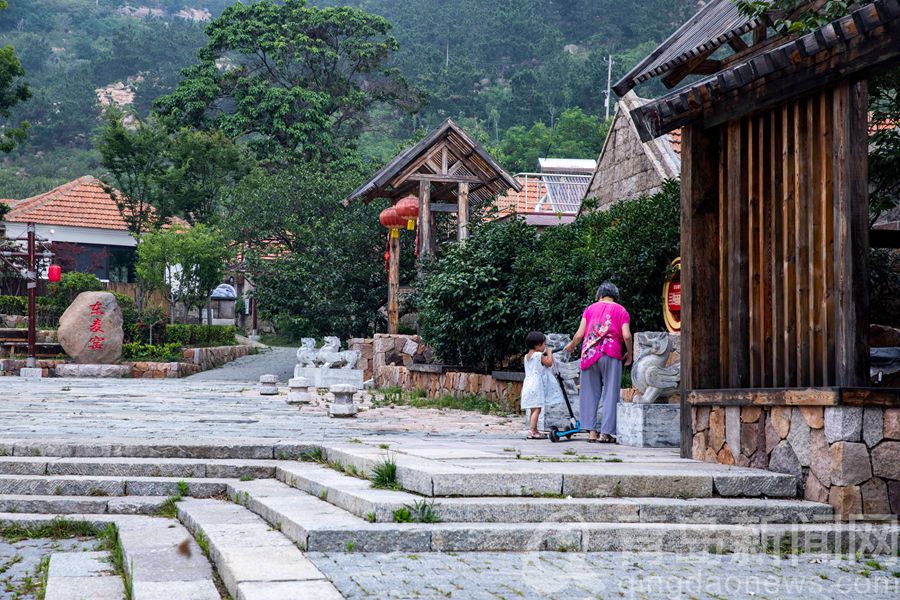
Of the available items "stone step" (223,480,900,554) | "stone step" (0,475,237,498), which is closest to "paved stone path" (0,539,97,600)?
"stone step" (0,475,237,498)

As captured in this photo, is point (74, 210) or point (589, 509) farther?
point (74, 210)

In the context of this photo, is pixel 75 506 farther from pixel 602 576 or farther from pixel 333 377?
→ pixel 333 377

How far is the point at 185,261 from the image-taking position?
102ft

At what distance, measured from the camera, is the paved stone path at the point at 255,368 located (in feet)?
90.6

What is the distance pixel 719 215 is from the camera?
7.99 meters

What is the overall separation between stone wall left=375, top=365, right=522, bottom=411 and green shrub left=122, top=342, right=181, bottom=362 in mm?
9146

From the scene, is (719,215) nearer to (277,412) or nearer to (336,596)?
(336,596)

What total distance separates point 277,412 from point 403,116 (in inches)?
1942

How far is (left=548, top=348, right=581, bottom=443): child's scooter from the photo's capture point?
1013 centimetres

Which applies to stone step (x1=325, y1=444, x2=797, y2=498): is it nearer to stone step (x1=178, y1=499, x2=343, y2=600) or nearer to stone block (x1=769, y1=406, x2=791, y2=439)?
stone block (x1=769, y1=406, x2=791, y2=439)

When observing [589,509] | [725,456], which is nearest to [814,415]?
[725,456]

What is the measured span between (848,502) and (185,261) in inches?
1066

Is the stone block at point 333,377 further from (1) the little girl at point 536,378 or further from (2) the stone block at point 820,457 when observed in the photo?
(2) the stone block at point 820,457

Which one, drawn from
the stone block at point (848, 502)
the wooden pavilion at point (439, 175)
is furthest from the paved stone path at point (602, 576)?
the wooden pavilion at point (439, 175)
